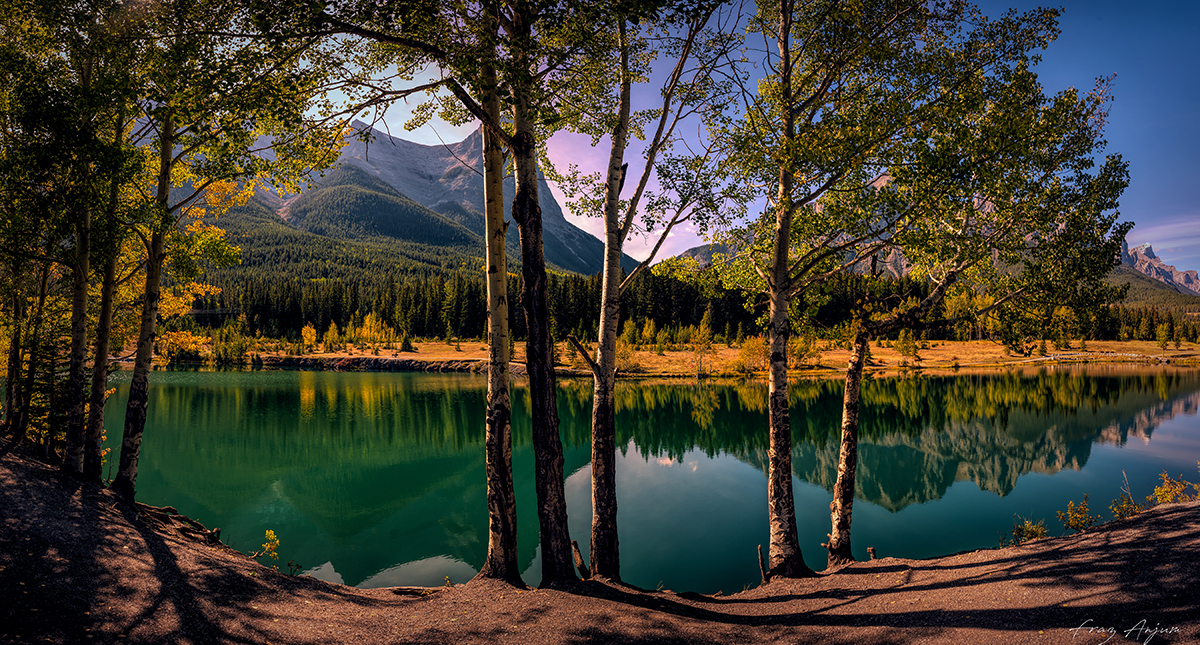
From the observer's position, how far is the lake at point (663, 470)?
17.5 metres

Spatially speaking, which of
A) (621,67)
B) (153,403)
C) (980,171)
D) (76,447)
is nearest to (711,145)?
(621,67)

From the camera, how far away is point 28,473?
963cm

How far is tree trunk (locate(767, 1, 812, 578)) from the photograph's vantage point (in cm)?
936

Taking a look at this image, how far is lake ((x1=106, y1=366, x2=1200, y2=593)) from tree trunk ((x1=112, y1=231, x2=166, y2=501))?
7152 mm

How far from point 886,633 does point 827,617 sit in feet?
3.31

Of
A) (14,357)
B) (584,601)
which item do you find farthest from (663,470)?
(14,357)

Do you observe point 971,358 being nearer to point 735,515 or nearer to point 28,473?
point 735,515

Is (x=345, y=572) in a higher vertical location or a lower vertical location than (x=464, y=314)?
lower

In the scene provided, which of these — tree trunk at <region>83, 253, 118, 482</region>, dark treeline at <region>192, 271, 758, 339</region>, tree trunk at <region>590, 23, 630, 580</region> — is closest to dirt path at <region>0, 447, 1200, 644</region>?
tree trunk at <region>590, 23, 630, 580</region>

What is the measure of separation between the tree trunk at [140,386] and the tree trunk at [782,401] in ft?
40.6

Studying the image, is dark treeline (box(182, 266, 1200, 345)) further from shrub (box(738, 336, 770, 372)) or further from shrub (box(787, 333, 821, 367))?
shrub (box(738, 336, 770, 372))

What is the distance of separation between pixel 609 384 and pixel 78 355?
11.4m

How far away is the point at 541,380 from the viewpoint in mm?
7750
